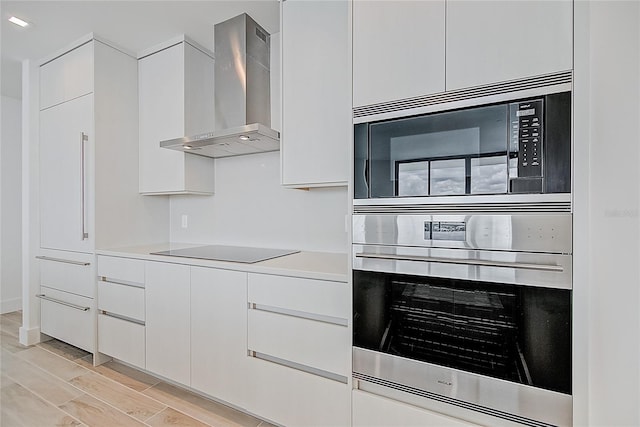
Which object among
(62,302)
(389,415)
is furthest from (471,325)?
(62,302)

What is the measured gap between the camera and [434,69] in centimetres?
124

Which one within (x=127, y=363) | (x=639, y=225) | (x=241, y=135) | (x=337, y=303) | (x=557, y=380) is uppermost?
(x=241, y=135)

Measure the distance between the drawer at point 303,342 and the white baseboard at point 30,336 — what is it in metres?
2.46

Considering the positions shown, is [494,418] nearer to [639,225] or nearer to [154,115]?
[639,225]

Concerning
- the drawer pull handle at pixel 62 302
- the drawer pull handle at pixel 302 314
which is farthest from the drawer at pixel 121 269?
the drawer pull handle at pixel 302 314

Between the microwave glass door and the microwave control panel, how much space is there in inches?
1.0

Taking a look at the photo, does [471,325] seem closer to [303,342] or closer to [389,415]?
[389,415]

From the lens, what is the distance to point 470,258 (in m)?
1.17

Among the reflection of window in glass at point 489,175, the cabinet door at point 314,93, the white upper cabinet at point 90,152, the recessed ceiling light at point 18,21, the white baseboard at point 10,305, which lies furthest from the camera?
the white baseboard at point 10,305

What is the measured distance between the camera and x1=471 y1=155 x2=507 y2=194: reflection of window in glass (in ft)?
3.67

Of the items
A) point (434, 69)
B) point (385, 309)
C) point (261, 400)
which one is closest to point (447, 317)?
point (385, 309)

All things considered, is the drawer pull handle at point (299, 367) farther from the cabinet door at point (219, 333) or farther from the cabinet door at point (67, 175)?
the cabinet door at point (67, 175)

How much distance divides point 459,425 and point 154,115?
286cm

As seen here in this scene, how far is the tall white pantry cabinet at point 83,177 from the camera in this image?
2.49m
